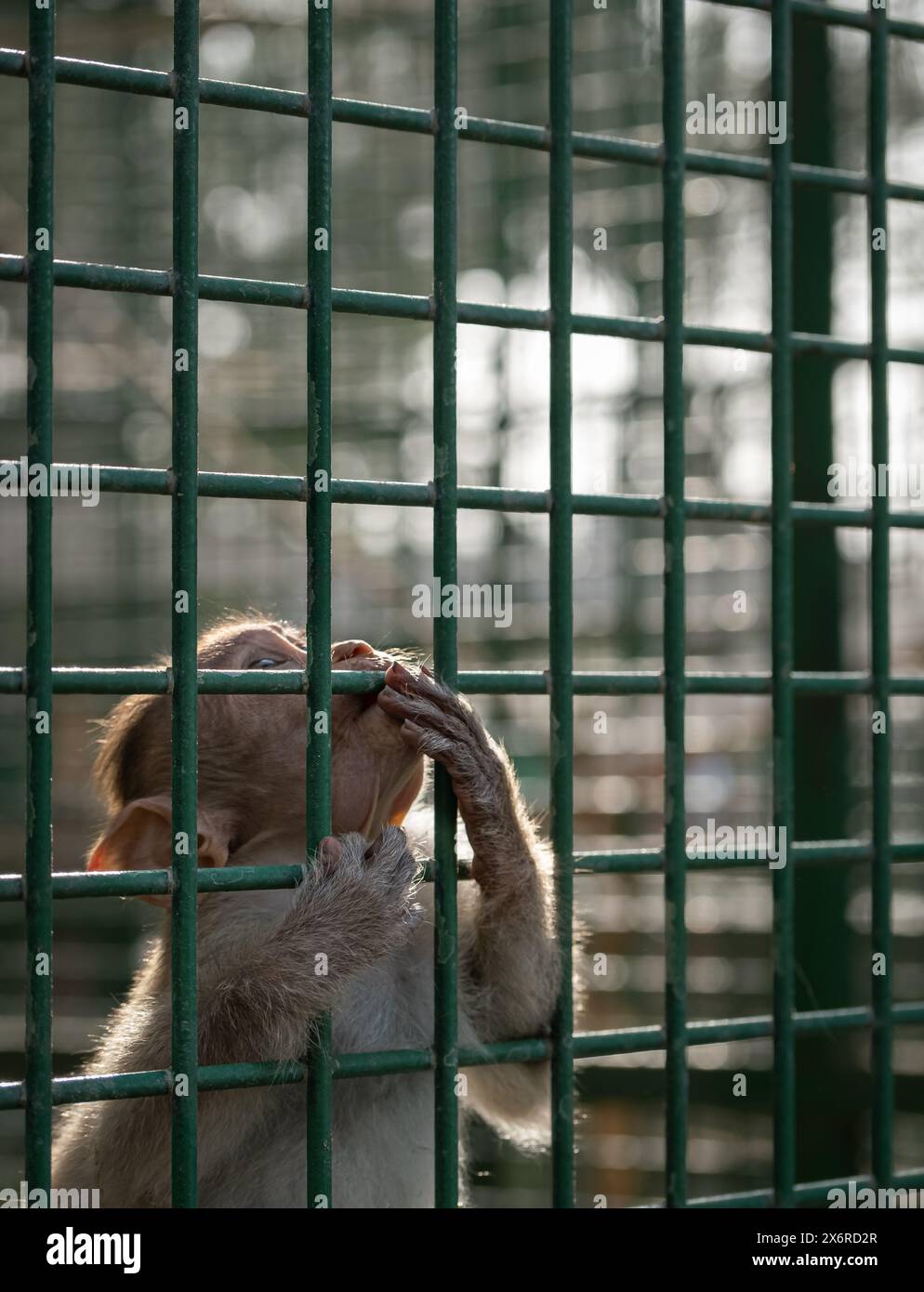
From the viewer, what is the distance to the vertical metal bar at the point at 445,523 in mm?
2934

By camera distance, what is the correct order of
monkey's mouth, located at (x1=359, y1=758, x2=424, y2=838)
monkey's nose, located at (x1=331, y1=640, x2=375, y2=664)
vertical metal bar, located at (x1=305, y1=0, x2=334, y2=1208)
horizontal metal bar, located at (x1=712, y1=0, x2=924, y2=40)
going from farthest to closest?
horizontal metal bar, located at (x1=712, y1=0, x2=924, y2=40)
monkey's mouth, located at (x1=359, y1=758, x2=424, y2=838)
monkey's nose, located at (x1=331, y1=640, x2=375, y2=664)
vertical metal bar, located at (x1=305, y1=0, x2=334, y2=1208)

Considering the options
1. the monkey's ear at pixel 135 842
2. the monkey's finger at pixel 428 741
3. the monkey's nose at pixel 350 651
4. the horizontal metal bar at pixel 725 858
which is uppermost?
the monkey's nose at pixel 350 651

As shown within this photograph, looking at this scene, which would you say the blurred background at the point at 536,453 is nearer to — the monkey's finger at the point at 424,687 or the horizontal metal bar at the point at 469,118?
the horizontal metal bar at the point at 469,118

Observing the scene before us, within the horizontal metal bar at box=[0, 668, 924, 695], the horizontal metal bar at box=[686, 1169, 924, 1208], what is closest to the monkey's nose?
the horizontal metal bar at box=[0, 668, 924, 695]

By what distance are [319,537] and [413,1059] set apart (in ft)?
3.46

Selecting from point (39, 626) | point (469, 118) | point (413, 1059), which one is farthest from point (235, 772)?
point (469, 118)

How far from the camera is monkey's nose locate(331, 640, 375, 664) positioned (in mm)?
3082

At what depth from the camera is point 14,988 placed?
7.24 m

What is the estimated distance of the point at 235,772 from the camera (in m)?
3.51

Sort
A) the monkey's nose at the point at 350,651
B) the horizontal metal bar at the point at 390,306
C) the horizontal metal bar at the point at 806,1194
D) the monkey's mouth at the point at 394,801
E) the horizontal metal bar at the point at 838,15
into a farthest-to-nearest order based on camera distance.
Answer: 1. the horizontal metal bar at the point at 838,15
2. the horizontal metal bar at the point at 806,1194
3. the monkey's mouth at the point at 394,801
4. the monkey's nose at the point at 350,651
5. the horizontal metal bar at the point at 390,306

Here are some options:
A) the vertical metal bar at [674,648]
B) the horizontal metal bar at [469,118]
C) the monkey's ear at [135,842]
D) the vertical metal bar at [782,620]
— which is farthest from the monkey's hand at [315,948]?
the horizontal metal bar at [469,118]

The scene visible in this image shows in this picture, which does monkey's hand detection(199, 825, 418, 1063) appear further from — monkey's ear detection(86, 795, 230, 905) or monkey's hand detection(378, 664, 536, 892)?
monkey's ear detection(86, 795, 230, 905)

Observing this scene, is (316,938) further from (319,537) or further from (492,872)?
(319,537)

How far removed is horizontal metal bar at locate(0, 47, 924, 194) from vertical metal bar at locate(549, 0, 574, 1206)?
4.4 inches
